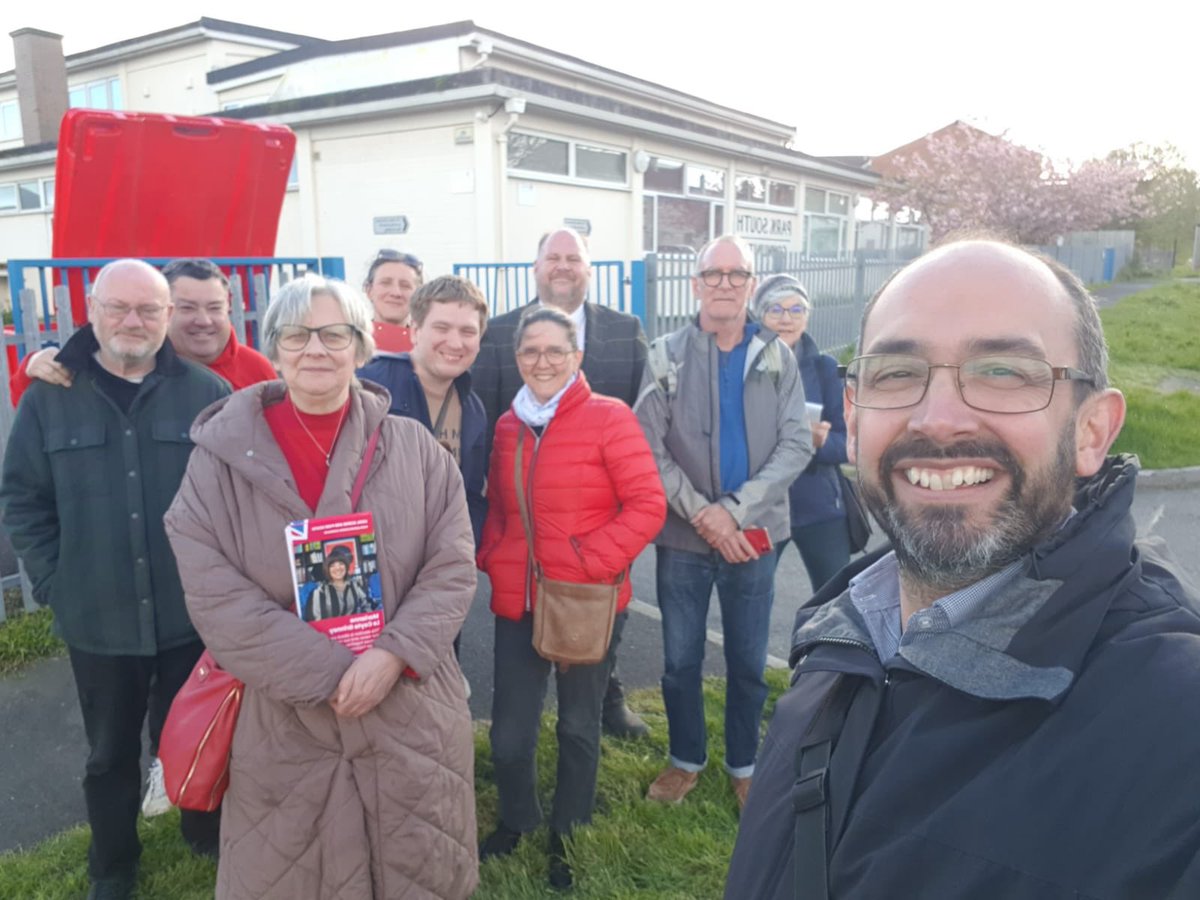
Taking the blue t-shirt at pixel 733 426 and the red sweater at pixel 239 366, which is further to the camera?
the red sweater at pixel 239 366

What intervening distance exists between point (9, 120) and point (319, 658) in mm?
34568

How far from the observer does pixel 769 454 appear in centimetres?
345

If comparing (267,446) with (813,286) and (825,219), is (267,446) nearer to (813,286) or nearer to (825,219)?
(813,286)

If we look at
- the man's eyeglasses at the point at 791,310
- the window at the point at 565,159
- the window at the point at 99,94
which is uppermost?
the window at the point at 99,94

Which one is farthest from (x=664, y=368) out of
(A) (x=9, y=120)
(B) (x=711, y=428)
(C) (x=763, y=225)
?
(A) (x=9, y=120)

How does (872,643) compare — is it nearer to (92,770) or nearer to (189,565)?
(189,565)

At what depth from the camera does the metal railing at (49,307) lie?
461 centimetres

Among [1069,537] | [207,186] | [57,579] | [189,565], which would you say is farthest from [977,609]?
[207,186]

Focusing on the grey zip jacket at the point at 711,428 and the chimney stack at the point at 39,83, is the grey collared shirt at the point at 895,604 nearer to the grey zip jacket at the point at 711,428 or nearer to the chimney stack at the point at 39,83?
the grey zip jacket at the point at 711,428

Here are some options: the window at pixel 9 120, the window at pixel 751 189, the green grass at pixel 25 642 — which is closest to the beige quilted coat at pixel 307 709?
the green grass at pixel 25 642

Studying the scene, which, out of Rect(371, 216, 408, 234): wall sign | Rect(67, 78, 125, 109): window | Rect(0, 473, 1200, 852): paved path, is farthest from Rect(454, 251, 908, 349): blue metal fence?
Rect(67, 78, 125, 109): window

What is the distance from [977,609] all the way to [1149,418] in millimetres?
10257

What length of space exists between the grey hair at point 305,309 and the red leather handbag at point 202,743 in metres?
1.00

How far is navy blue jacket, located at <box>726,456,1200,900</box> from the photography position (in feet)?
3.01
